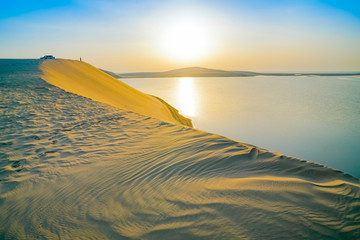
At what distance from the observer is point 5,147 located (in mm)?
3309

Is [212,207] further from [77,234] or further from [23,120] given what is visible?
[23,120]

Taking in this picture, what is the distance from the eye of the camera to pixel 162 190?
7.29 ft

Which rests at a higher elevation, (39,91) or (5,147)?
(39,91)

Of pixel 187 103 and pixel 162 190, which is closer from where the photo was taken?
pixel 162 190

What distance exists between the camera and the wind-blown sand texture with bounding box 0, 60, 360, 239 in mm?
1637

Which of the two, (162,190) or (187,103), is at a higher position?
(162,190)

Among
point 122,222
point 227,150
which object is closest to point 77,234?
point 122,222

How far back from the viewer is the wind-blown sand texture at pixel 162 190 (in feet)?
5.37

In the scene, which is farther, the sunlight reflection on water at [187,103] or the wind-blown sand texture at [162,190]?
the sunlight reflection on water at [187,103]

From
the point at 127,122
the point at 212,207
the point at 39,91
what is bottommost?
the point at 212,207

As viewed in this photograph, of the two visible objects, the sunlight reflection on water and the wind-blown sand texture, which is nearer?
the wind-blown sand texture

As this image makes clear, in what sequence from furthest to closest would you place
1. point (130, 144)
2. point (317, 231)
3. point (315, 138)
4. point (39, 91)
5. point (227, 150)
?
point (315, 138), point (39, 91), point (130, 144), point (227, 150), point (317, 231)

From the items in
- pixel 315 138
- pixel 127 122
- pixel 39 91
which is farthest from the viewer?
pixel 315 138

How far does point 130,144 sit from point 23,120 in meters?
2.99
